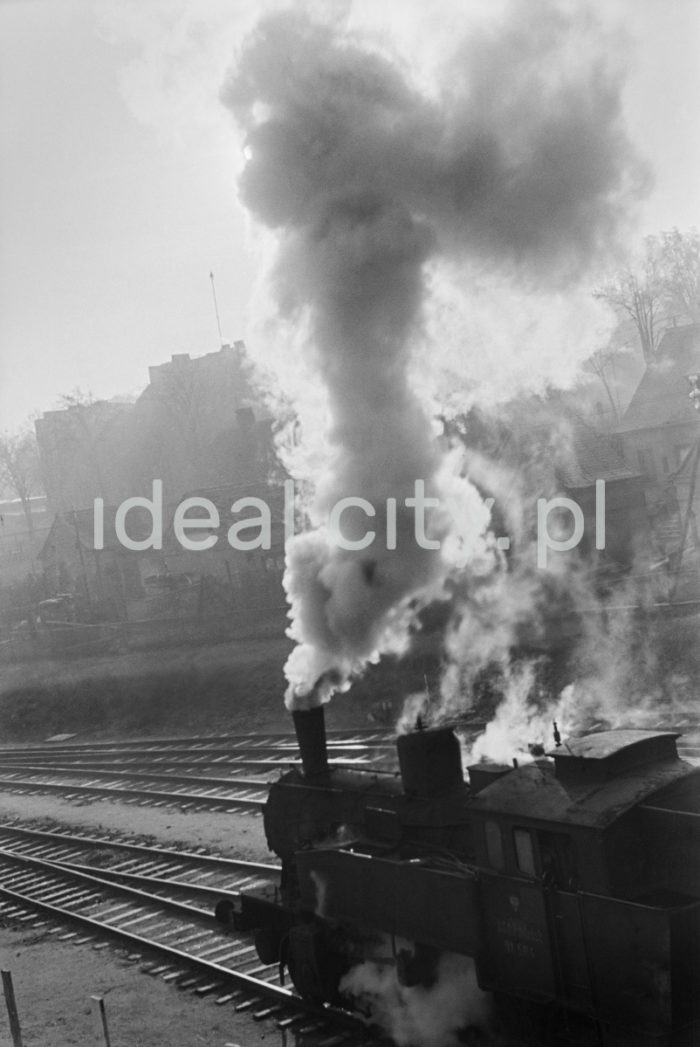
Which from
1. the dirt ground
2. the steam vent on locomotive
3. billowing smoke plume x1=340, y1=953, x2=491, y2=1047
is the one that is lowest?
the dirt ground

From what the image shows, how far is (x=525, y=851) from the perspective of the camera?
7.03 metres

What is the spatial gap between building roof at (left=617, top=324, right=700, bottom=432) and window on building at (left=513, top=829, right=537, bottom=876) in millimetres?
34242

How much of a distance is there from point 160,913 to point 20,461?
7527 cm

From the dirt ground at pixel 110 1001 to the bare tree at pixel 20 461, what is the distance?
6312cm

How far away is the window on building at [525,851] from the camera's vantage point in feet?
22.9

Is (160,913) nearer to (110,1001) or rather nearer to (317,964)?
(110,1001)

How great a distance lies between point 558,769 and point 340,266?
5.55m

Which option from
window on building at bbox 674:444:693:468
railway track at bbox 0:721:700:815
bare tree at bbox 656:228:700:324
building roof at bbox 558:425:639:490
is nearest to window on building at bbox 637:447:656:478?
window on building at bbox 674:444:693:468

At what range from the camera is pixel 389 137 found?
34.8 feet

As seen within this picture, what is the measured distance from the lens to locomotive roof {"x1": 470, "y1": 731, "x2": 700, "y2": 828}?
22.1 ft

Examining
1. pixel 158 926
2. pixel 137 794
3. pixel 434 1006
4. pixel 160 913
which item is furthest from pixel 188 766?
pixel 434 1006

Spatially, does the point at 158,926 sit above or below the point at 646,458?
below

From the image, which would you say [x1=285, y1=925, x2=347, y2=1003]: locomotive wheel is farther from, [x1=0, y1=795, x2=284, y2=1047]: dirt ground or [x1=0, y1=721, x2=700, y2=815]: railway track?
[x1=0, y1=721, x2=700, y2=815]: railway track

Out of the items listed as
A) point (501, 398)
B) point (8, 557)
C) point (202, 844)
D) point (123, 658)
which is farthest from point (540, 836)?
point (8, 557)
